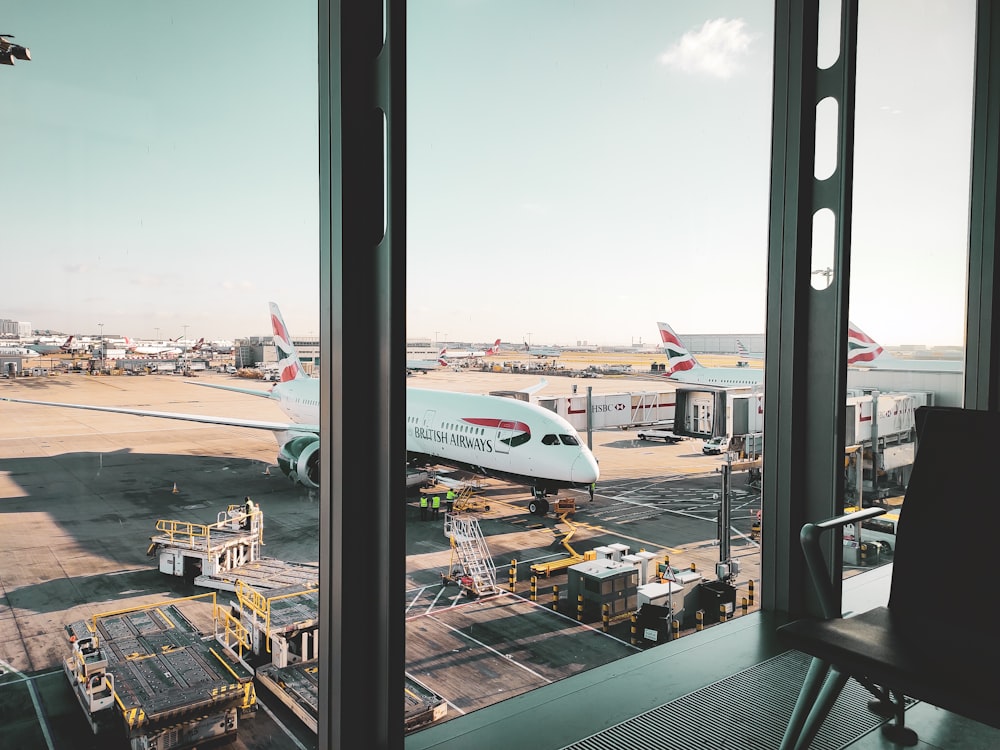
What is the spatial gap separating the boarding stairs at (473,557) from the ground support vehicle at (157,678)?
7.78 ft

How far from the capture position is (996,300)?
2566 mm

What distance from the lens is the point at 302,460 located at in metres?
1.30

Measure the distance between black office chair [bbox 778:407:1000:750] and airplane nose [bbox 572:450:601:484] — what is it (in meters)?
5.29

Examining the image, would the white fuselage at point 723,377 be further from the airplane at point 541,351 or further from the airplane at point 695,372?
the airplane at point 541,351

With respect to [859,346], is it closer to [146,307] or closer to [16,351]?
[146,307]

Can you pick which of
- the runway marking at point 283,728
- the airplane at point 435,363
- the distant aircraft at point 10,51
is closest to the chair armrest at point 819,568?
the airplane at point 435,363

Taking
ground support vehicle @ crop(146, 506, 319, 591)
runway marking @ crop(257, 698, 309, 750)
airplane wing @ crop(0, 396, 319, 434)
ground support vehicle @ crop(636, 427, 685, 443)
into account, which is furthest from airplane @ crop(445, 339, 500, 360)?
ground support vehicle @ crop(636, 427, 685, 443)

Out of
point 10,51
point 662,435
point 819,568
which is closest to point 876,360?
point 819,568

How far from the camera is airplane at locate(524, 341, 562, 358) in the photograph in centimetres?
227

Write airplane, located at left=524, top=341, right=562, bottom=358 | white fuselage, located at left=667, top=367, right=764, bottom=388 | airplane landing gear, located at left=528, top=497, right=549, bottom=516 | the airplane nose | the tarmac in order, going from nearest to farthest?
the tarmac, airplane, located at left=524, top=341, right=562, bottom=358, white fuselage, located at left=667, top=367, right=764, bottom=388, airplane landing gear, located at left=528, top=497, right=549, bottom=516, the airplane nose

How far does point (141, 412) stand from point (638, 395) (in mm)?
4644

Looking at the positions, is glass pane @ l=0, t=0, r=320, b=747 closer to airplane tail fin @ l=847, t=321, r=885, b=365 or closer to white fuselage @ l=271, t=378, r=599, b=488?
airplane tail fin @ l=847, t=321, r=885, b=365

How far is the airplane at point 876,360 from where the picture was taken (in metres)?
1.99

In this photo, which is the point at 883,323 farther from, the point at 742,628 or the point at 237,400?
the point at 237,400
